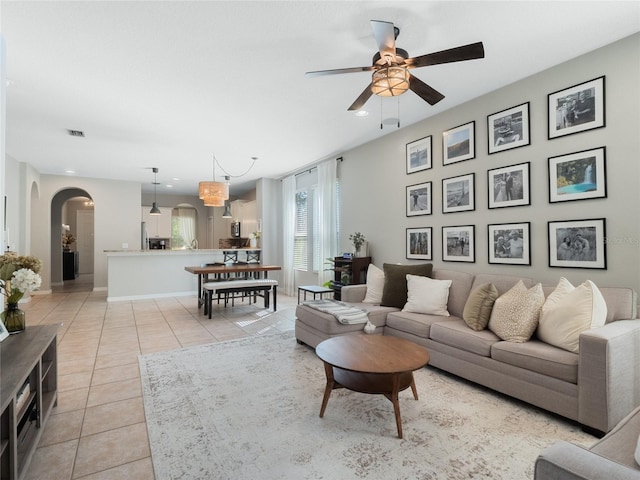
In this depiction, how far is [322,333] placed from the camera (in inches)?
137

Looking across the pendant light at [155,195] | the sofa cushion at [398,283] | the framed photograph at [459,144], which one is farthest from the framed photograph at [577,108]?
the pendant light at [155,195]

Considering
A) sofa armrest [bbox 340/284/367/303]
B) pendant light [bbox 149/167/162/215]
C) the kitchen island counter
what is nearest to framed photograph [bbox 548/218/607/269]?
sofa armrest [bbox 340/284/367/303]

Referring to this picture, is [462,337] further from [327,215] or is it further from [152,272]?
[152,272]

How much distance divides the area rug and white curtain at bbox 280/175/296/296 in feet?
14.8

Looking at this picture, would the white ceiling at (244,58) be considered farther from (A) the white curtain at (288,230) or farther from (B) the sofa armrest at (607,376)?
(A) the white curtain at (288,230)

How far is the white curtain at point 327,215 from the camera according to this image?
615cm

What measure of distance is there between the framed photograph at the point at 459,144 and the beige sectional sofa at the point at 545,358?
1464 millimetres

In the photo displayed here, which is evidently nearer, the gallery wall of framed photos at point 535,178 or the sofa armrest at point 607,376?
the sofa armrest at point 607,376

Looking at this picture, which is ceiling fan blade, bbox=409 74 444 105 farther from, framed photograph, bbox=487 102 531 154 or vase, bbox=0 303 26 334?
vase, bbox=0 303 26 334

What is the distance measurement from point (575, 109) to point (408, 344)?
2.60 metres

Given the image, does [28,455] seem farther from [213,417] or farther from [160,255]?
[160,255]

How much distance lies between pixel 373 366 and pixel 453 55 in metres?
2.10

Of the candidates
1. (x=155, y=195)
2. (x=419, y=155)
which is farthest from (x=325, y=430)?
(x=155, y=195)

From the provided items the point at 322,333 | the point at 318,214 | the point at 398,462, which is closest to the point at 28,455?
the point at 398,462
